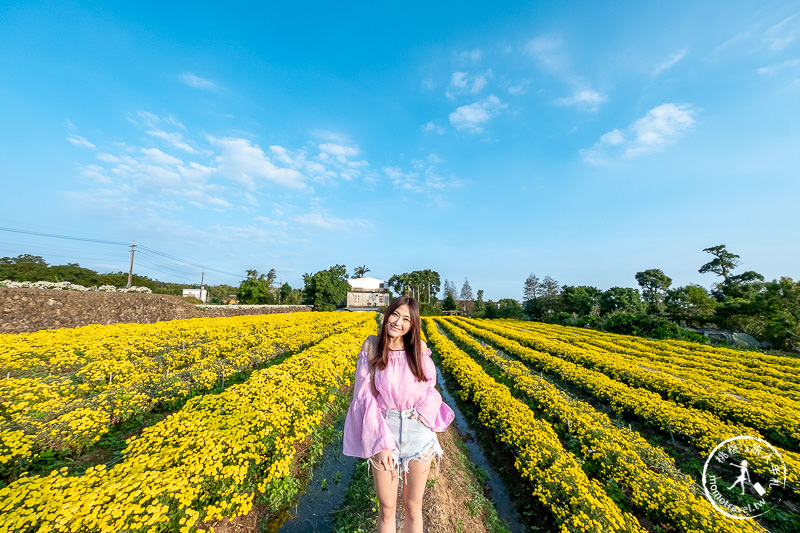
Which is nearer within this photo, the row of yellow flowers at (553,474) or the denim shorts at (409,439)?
the denim shorts at (409,439)

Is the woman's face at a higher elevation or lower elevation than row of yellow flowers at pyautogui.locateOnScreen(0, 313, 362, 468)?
higher

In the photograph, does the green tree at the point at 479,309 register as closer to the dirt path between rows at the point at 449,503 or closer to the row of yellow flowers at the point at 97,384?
the row of yellow flowers at the point at 97,384

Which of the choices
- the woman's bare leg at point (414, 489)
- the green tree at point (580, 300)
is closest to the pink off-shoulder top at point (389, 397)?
the woman's bare leg at point (414, 489)

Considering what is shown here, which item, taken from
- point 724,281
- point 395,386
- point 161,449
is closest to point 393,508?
point 395,386

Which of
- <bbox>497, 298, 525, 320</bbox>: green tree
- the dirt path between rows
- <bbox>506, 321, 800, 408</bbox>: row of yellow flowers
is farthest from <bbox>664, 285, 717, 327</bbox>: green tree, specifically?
the dirt path between rows

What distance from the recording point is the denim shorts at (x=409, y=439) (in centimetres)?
210

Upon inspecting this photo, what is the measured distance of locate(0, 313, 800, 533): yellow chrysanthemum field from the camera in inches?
106

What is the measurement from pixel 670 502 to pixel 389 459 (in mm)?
4600

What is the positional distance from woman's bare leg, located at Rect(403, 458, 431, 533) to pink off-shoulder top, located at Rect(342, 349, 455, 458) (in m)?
0.28

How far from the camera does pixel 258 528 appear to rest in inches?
143

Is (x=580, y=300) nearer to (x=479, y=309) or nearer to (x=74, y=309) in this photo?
(x=479, y=309)

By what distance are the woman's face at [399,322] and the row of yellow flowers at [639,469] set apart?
454 centimetres

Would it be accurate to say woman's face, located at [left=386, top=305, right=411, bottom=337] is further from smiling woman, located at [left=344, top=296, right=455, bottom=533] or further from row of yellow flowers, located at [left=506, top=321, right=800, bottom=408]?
row of yellow flowers, located at [left=506, top=321, right=800, bottom=408]

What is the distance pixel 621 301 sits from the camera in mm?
36469
